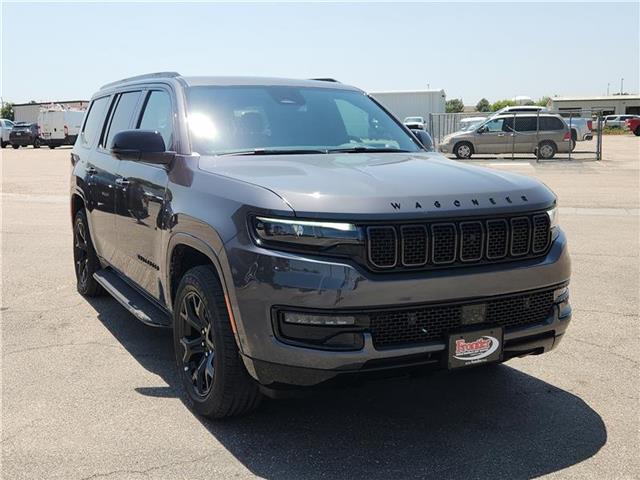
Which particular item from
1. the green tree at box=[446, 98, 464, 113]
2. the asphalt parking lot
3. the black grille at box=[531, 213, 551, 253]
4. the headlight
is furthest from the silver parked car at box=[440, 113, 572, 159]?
the green tree at box=[446, 98, 464, 113]

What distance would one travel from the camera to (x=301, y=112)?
486 cm

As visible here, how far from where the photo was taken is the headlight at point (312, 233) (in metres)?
3.15

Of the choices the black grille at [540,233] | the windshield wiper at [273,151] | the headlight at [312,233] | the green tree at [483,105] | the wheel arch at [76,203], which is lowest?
the green tree at [483,105]

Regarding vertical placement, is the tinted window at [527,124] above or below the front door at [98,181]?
below

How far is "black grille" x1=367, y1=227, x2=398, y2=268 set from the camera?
10.4 feet

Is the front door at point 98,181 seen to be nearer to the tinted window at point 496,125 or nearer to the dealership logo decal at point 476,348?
the dealership logo decal at point 476,348

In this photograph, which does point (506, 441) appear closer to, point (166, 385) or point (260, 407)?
point (260, 407)

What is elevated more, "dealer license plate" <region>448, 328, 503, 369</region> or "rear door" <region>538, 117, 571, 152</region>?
"dealer license plate" <region>448, 328, 503, 369</region>

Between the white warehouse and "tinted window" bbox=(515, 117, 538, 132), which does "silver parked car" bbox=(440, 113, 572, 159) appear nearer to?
"tinted window" bbox=(515, 117, 538, 132)

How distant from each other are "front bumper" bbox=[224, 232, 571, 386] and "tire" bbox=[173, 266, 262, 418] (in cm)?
19

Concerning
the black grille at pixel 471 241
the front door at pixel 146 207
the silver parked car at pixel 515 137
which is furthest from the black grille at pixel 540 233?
the silver parked car at pixel 515 137

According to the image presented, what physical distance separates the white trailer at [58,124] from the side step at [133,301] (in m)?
37.1

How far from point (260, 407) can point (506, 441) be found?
135 centimetres

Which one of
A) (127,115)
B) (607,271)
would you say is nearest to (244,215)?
(127,115)
